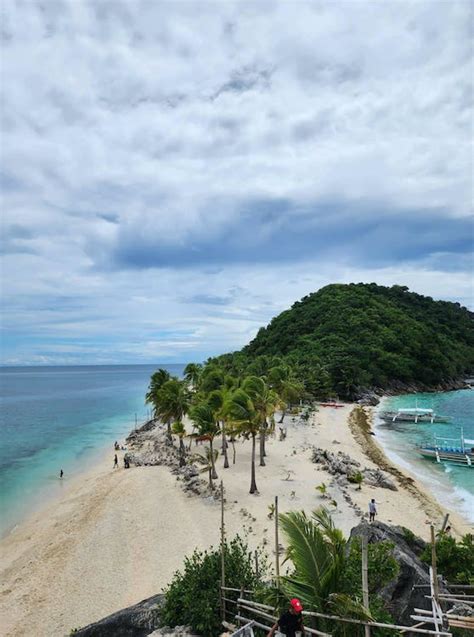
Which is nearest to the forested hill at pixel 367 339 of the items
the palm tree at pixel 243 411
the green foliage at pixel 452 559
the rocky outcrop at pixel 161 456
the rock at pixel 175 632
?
the rocky outcrop at pixel 161 456

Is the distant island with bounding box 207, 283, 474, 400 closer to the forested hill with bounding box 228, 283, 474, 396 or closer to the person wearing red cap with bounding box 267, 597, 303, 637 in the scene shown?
the forested hill with bounding box 228, 283, 474, 396

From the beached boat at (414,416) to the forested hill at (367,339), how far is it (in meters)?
15.1

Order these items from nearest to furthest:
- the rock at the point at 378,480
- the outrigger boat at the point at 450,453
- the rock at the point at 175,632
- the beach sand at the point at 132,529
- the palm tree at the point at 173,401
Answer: the rock at the point at 175,632
the beach sand at the point at 132,529
the rock at the point at 378,480
the palm tree at the point at 173,401
the outrigger boat at the point at 450,453

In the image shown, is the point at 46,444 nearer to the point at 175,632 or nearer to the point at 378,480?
the point at 378,480

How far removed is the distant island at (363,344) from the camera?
272ft

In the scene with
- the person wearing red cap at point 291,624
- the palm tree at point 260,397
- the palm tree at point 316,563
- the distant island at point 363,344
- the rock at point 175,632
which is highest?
the distant island at point 363,344

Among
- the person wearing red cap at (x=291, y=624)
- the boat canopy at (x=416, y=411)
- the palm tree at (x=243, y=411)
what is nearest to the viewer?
the person wearing red cap at (x=291, y=624)

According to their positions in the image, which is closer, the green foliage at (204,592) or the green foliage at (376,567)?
the green foliage at (376,567)

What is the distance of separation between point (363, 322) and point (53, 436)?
80354mm

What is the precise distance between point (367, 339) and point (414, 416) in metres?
42.2

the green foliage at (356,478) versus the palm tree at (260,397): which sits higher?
the palm tree at (260,397)

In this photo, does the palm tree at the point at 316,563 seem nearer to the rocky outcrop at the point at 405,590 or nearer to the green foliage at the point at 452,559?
the rocky outcrop at the point at 405,590

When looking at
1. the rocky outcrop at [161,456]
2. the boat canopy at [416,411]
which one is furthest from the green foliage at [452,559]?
the boat canopy at [416,411]

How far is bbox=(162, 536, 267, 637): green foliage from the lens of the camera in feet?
31.9
